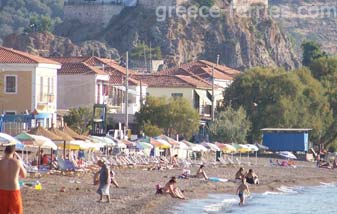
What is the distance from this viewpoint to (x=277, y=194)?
60125mm

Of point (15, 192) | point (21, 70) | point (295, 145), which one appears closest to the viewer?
point (15, 192)

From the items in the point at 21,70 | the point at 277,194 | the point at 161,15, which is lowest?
the point at 277,194

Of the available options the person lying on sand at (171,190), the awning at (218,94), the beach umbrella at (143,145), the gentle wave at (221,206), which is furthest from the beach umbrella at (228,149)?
the person lying on sand at (171,190)

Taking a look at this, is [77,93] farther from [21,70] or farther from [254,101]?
[21,70]

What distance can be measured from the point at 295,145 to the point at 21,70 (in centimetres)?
2377

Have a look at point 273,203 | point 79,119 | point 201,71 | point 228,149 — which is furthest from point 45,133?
point 201,71

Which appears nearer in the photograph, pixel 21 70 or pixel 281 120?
pixel 21 70

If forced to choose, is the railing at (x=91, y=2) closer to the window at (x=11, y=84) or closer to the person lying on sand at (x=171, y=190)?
the window at (x=11, y=84)

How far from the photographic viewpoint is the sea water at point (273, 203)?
47062 mm

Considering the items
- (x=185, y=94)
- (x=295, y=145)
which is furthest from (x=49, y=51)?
(x=295, y=145)

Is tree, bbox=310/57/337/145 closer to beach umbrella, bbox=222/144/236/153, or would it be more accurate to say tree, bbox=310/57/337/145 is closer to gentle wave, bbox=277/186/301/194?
beach umbrella, bbox=222/144/236/153

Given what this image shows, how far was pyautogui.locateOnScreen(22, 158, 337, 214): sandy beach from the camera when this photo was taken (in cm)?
3881

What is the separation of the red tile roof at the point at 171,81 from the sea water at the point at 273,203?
43.8 metres

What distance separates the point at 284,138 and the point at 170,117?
27.9 ft
